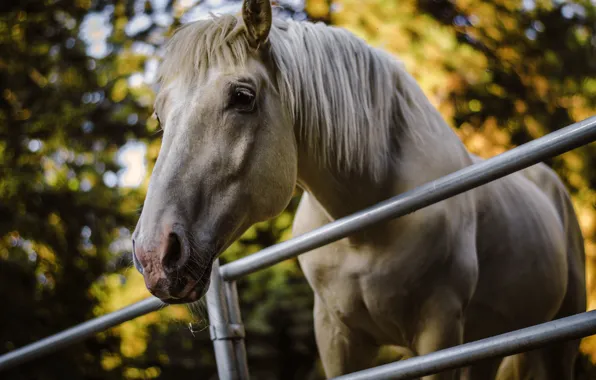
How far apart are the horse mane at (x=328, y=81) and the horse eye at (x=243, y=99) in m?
0.08

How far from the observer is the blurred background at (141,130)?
13.2ft

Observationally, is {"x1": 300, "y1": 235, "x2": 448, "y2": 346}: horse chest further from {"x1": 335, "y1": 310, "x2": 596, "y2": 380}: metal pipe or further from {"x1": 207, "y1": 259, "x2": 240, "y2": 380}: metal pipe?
{"x1": 335, "y1": 310, "x2": 596, "y2": 380}: metal pipe

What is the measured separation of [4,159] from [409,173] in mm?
3191

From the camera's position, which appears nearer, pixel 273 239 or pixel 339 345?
pixel 339 345

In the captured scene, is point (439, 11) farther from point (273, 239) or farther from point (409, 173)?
point (409, 173)

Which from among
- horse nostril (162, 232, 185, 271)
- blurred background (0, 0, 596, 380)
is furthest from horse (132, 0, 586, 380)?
blurred background (0, 0, 596, 380)

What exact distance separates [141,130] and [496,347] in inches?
143

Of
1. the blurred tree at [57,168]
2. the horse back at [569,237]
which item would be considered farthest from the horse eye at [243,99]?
the blurred tree at [57,168]

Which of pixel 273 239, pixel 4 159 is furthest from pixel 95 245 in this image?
pixel 273 239

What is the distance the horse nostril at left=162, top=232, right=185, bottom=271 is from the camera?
4.08 feet

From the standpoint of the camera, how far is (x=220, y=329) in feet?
4.85

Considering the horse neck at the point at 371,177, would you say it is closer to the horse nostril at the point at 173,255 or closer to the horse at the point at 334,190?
the horse at the point at 334,190

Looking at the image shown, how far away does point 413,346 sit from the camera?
170 cm

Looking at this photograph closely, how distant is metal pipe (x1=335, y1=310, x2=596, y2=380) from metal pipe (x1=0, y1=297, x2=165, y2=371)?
0.63 meters
